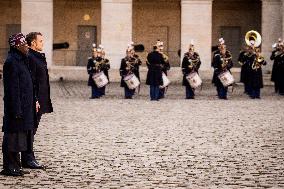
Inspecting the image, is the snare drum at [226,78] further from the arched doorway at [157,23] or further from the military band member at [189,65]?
the arched doorway at [157,23]

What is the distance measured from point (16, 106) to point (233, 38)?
33512mm

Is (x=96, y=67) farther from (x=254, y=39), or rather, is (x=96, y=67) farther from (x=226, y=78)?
(x=254, y=39)

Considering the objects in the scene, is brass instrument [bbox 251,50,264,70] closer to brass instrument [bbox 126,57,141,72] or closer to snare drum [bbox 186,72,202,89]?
snare drum [bbox 186,72,202,89]

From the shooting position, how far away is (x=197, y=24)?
37438 millimetres

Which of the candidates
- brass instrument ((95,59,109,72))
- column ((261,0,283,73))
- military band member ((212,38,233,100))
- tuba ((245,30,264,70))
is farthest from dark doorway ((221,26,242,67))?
brass instrument ((95,59,109,72))

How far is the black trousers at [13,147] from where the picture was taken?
35.1 feet

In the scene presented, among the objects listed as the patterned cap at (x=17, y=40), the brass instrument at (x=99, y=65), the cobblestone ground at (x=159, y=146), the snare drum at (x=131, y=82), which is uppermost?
the patterned cap at (x=17, y=40)

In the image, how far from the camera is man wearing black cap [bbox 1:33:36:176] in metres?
10.6

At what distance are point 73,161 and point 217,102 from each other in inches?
533

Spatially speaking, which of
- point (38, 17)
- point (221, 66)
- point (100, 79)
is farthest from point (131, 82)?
point (38, 17)

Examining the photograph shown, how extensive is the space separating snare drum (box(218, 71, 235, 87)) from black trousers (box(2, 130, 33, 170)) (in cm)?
1608

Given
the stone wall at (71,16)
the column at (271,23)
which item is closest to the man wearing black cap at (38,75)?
the column at (271,23)

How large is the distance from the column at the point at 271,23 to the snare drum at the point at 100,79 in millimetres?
12493

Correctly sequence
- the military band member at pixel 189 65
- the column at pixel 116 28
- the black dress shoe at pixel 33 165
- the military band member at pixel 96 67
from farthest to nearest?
1. the column at pixel 116 28
2. the military band member at pixel 96 67
3. the military band member at pixel 189 65
4. the black dress shoe at pixel 33 165
